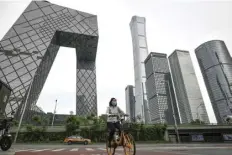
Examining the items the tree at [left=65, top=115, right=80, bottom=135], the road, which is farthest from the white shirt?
the tree at [left=65, top=115, right=80, bottom=135]

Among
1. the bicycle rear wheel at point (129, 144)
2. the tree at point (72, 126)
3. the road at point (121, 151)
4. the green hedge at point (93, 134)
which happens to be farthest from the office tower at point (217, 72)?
the bicycle rear wheel at point (129, 144)

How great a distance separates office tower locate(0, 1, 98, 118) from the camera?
56.6m

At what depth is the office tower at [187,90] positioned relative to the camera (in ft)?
373

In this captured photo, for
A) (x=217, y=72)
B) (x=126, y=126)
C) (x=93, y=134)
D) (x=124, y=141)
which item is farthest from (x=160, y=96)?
(x=124, y=141)

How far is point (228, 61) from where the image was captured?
110m

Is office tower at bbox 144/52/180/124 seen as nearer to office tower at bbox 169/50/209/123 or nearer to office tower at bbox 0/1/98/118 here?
office tower at bbox 169/50/209/123

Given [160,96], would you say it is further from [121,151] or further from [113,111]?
[113,111]

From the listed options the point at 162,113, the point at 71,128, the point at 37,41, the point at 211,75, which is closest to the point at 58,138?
the point at 71,128

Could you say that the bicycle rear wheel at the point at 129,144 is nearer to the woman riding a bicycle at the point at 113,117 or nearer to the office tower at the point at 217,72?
the woman riding a bicycle at the point at 113,117

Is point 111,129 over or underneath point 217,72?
underneath

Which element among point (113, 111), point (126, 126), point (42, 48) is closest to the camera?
point (126, 126)

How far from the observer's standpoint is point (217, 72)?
10056 centimetres

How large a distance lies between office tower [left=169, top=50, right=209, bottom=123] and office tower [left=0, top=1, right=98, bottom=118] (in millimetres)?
63824

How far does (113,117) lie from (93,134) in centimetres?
3604
